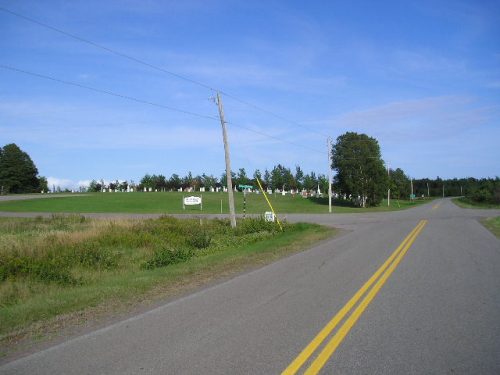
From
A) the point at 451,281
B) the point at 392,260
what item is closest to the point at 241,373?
the point at 451,281

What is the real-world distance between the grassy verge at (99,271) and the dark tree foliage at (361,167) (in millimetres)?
60067

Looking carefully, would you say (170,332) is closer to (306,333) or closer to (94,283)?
(306,333)

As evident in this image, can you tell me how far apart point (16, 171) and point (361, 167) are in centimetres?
9503

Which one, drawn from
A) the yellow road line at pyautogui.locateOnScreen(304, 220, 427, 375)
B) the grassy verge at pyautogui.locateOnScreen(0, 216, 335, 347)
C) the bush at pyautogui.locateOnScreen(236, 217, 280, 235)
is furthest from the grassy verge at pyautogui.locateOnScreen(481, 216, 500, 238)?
the yellow road line at pyautogui.locateOnScreen(304, 220, 427, 375)

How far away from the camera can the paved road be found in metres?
5.33

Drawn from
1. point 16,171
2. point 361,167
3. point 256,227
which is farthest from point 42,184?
point 256,227

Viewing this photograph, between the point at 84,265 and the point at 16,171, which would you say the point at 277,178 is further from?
the point at 84,265

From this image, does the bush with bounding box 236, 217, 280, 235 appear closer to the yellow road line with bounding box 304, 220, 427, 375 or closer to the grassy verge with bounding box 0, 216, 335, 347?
the grassy verge with bounding box 0, 216, 335, 347

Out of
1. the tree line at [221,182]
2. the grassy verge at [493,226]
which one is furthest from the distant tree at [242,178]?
the grassy verge at [493,226]

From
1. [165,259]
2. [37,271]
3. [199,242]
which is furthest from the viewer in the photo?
[199,242]

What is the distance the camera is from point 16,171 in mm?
128000

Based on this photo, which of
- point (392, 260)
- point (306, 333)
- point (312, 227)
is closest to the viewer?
point (306, 333)

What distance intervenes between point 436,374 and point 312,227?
79.8 feet

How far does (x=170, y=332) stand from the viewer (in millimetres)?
6625
